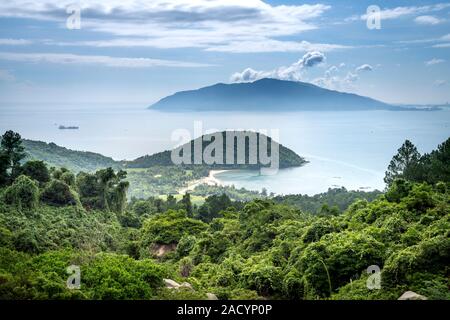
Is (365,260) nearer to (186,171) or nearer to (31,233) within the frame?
(31,233)

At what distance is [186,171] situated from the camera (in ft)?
127

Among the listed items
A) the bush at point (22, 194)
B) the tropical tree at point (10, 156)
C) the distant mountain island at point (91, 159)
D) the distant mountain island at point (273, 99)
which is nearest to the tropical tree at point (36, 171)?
the tropical tree at point (10, 156)

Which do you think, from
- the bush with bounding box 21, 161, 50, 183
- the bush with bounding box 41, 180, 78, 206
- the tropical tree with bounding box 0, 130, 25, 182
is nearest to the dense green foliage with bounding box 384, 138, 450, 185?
the bush with bounding box 41, 180, 78, 206

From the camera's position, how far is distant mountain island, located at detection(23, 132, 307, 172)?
29067 mm

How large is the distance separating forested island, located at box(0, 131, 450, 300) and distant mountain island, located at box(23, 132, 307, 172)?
9.95 metres

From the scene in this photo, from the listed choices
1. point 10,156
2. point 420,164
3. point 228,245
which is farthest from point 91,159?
point 420,164

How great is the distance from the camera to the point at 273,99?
57.1 feet

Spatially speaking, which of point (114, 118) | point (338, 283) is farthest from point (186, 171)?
point (338, 283)

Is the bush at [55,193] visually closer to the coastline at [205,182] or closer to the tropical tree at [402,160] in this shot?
the tropical tree at [402,160]

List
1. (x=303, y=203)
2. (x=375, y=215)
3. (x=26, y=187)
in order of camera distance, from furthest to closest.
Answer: (x=303, y=203) → (x=26, y=187) → (x=375, y=215)

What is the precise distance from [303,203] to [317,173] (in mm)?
2436

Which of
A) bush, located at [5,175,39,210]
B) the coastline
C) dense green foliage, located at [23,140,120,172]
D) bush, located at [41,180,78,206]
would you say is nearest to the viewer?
bush, located at [5,175,39,210]

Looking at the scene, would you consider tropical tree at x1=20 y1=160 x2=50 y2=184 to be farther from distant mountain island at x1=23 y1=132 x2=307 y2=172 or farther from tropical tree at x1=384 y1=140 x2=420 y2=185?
tropical tree at x1=384 y1=140 x2=420 y2=185

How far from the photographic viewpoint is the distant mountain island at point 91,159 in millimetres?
29067
